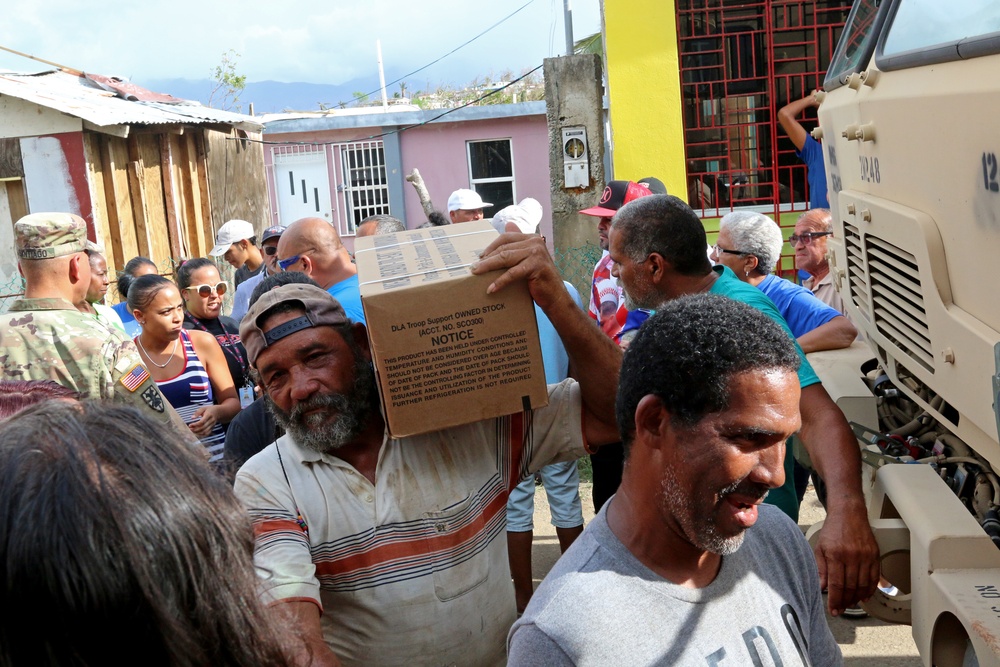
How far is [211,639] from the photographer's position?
107cm

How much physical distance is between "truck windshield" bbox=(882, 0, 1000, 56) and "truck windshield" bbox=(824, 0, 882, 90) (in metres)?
0.19

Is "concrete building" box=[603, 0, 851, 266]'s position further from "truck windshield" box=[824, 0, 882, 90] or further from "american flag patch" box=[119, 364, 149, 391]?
"american flag patch" box=[119, 364, 149, 391]

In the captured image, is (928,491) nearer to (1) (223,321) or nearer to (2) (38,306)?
(2) (38,306)

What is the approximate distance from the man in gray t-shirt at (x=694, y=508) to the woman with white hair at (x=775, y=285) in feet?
8.92

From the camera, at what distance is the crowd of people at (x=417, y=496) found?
1.01 metres

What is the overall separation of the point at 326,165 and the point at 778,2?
47.3 feet

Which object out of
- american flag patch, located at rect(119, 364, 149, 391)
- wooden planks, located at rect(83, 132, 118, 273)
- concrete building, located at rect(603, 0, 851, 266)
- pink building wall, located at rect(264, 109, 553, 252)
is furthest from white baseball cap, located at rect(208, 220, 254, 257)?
pink building wall, located at rect(264, 109, 553, 252)

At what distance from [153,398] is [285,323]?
52.1 inches

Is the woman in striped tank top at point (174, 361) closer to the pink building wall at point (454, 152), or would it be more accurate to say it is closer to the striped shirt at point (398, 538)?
the striped shirt at point (398, 538)

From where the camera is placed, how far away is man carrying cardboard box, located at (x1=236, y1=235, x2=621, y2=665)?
215 centimetres

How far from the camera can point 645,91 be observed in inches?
329

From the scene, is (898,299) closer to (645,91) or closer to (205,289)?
(205,289)

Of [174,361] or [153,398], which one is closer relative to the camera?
[153,398]

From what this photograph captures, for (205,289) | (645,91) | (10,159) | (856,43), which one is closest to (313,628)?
(856,43)
